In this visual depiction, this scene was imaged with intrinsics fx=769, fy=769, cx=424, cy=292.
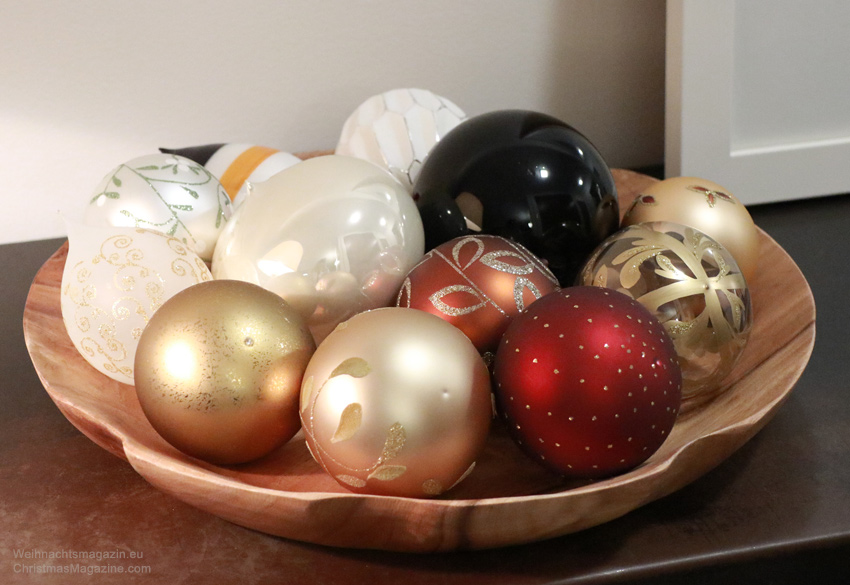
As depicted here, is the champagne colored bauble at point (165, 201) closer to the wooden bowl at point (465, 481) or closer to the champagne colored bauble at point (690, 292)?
the wooden bowl at point (465, 481)

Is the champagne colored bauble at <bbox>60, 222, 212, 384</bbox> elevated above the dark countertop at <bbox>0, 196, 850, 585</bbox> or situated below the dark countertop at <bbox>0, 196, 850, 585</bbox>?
above

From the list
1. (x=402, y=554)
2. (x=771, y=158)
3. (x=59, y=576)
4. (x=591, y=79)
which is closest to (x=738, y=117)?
(x=771, y=158)

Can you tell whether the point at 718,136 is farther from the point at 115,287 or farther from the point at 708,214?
the point at 115,287

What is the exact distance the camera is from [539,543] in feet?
1.32

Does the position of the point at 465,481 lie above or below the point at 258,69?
below

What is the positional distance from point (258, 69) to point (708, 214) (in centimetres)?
46

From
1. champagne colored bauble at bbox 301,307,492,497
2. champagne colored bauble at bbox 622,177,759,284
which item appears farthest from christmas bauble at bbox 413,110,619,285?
champagne colored bauble at bbox 301,307,492,497

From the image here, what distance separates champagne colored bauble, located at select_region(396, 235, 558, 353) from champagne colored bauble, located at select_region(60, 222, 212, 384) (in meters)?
0.15

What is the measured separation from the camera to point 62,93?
758mm

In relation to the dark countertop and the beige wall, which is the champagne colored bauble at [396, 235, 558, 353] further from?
the beige wall

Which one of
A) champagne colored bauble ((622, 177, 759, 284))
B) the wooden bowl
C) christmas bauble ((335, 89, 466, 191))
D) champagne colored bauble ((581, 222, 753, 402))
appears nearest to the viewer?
the wooden bowl

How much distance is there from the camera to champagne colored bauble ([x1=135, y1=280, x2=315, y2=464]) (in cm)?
41

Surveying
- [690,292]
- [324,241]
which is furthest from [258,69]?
[690,292]

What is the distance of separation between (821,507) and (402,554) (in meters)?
0.23
